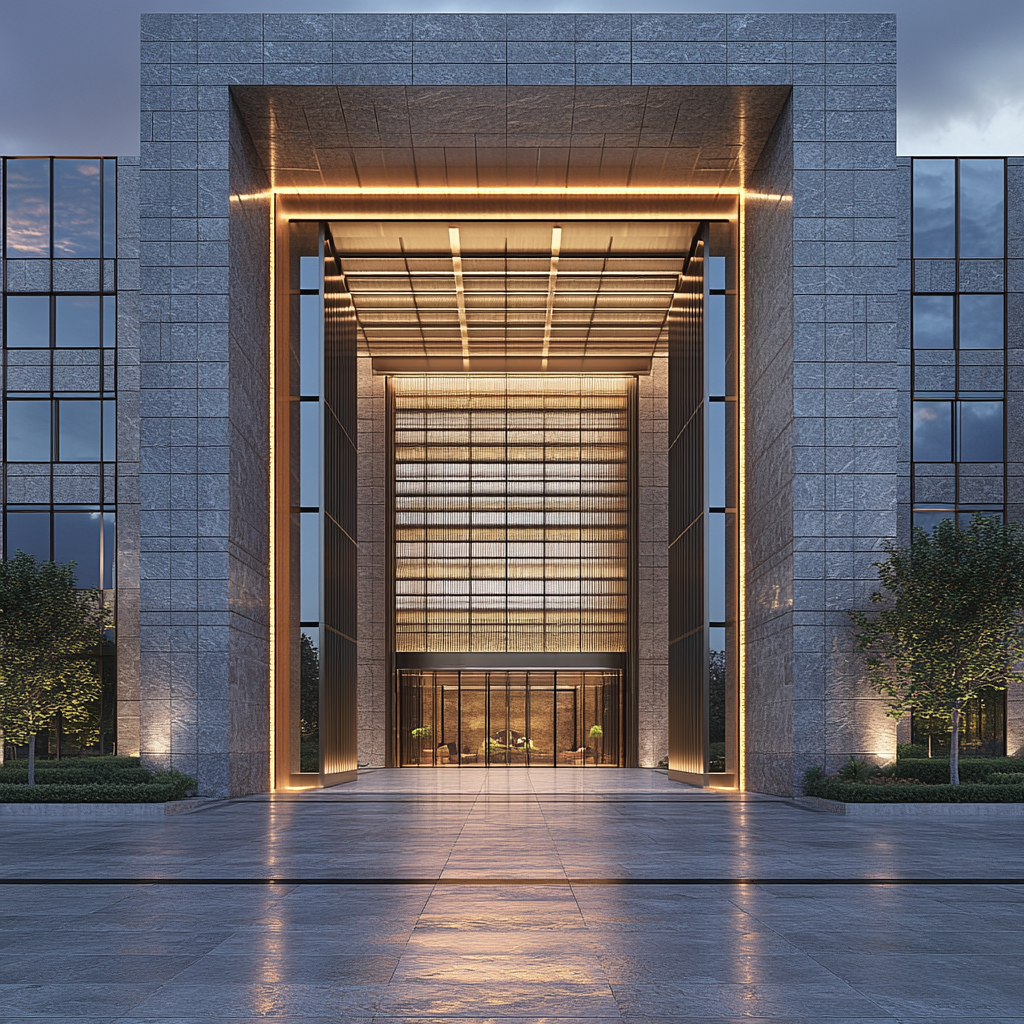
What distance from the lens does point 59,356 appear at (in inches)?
1393

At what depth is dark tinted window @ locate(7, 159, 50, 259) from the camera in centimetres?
3531

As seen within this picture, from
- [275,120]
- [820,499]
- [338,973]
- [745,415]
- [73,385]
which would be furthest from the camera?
[73,385]

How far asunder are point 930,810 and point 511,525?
28.7 meters

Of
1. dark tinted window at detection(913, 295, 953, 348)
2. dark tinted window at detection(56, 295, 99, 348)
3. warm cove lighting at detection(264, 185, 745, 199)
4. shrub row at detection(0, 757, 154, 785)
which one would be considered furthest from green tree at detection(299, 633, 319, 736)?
dark tinted window at detection(913, 295, 953, 348)

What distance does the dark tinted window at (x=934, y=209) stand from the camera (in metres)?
37.3

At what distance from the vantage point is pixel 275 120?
27.4m

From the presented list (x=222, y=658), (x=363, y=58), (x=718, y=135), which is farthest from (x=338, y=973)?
(x=718, y=135)

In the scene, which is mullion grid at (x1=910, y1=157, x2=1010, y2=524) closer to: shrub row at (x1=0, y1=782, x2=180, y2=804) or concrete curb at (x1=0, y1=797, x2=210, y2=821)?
shrub row at (x1=0, y1=782, x2=180, y2=804)

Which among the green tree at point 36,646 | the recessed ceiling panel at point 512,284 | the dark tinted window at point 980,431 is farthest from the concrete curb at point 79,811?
the dark tinted window at point 980,431

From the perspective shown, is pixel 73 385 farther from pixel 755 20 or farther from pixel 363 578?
pixel 755 20

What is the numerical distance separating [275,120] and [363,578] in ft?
73.7

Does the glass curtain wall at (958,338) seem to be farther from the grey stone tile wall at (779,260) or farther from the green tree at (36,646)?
the green tree at (36,646)

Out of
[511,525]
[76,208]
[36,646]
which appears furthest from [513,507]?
[36,646]

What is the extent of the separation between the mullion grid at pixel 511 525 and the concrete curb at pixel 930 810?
26.6 m
